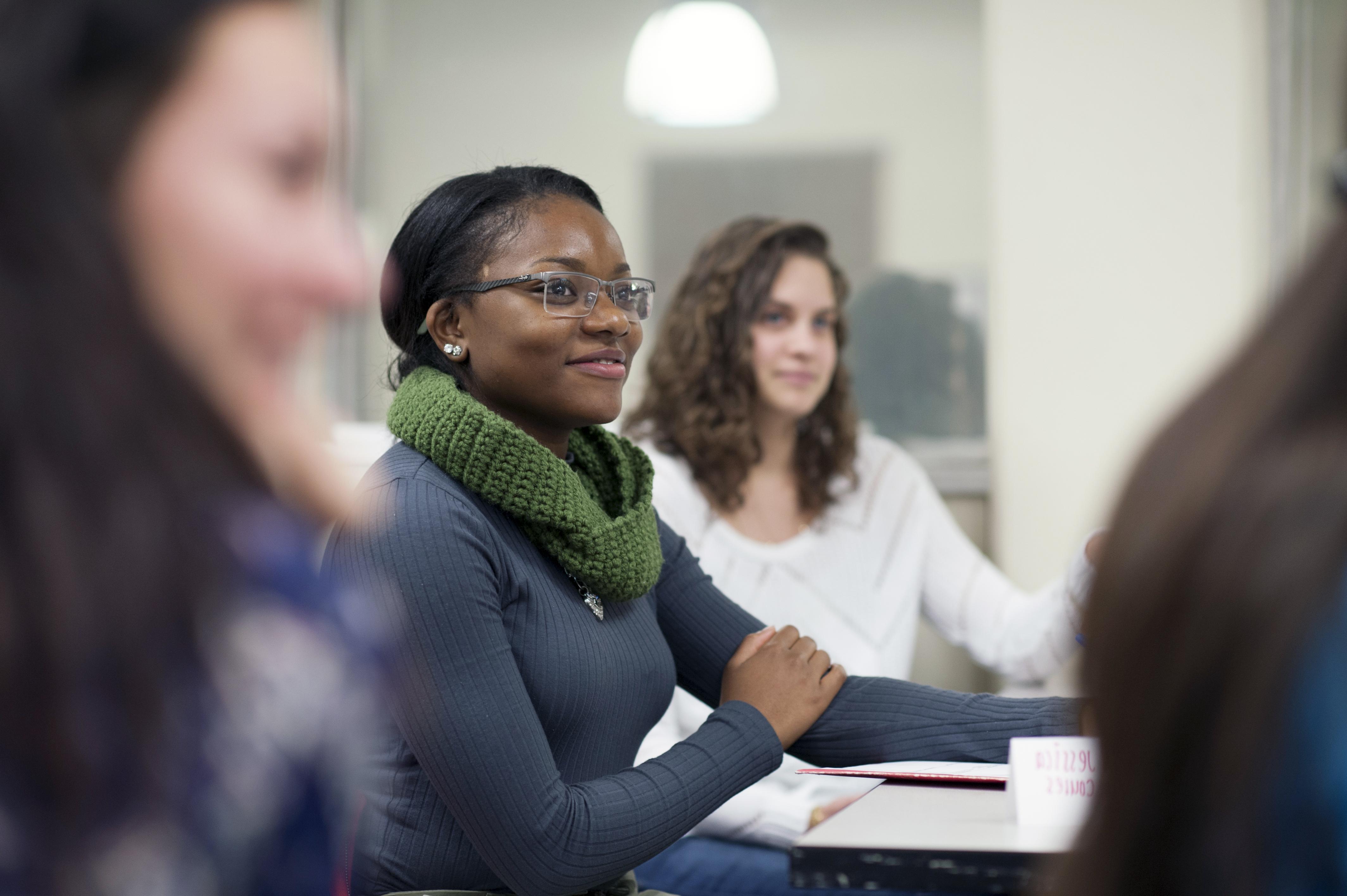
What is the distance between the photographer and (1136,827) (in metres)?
0.61

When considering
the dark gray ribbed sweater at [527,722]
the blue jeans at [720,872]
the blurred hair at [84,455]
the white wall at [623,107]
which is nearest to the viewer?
the blurred hair at [84,455]

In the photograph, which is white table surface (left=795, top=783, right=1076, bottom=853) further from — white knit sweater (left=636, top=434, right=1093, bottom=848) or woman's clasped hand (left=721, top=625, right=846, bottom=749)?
white knit sweater (left=636, top=434, right=1093, bottom=848)

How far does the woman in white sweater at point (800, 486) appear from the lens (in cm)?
253

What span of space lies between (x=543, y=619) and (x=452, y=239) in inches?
20.6

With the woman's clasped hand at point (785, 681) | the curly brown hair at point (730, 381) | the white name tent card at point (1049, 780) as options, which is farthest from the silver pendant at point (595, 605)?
the curly brown hair at point (730, 381)

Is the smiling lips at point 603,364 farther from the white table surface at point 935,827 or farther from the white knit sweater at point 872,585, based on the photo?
the white knit sweater at point 872,585

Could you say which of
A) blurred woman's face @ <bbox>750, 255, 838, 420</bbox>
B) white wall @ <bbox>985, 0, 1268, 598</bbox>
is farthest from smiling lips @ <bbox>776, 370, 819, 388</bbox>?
white wall @ <bbox>985, 0, 1268, 598</bbox>

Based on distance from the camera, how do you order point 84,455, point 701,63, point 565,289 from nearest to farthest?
point 84,455 → point 565,289 → point 701,63

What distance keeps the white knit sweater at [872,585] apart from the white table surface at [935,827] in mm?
1105

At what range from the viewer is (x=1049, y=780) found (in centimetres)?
109

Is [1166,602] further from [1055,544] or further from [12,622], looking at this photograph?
[1055,544]

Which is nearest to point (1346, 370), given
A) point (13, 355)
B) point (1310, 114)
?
point (13, 355)

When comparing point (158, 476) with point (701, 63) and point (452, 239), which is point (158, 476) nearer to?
point (452, 239)

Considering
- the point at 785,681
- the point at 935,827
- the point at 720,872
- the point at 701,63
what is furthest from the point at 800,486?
the point at 935,827
